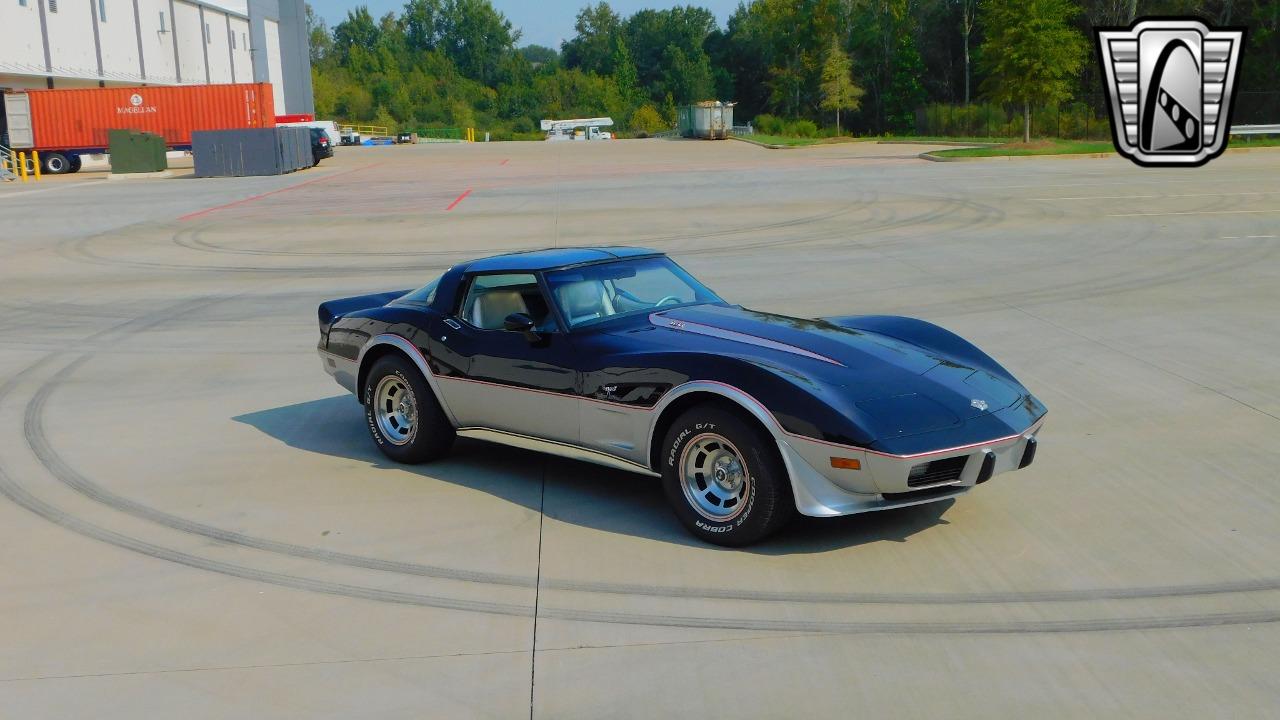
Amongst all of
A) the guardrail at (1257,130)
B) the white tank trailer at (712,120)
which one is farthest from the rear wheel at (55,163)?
the guardrail at (1257,130)

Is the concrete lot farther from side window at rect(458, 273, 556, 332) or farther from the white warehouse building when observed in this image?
the white warehouse building

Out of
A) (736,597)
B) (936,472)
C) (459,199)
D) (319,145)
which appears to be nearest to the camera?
(736,597)

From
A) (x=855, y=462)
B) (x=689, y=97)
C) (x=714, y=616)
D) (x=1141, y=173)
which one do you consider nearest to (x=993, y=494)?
(x=855, y=462)

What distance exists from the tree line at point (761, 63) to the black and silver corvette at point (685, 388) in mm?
45976

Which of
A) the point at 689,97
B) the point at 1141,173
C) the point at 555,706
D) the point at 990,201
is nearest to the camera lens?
the point at 555,706

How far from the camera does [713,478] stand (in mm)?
6059

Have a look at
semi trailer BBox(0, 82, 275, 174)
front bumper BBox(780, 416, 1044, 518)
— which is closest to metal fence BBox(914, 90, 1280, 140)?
semi trailer BBox(0, 82, 275, 174)

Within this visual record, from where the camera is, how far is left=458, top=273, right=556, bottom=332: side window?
7090 millimetres

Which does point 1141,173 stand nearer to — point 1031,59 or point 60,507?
point 1031,59

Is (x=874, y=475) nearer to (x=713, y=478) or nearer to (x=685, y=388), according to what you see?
(x=713, y=478)

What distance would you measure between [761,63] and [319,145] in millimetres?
102179

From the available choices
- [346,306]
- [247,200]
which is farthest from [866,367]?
[247,200]

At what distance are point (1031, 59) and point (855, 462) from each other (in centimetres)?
5055

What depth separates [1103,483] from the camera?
269 inches
